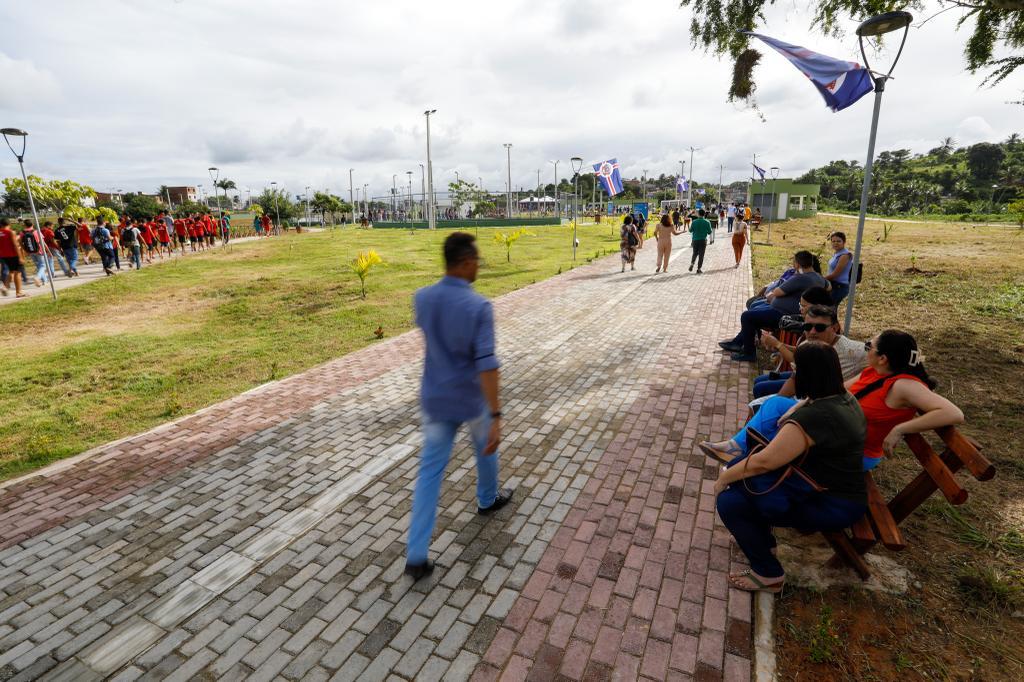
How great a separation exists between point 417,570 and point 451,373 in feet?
4.13

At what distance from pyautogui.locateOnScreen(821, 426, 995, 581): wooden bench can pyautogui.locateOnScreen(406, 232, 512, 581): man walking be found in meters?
2.14

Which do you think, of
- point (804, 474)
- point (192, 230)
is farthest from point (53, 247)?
point (804, 474)

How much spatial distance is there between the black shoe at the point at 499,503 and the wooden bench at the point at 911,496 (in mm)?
2128

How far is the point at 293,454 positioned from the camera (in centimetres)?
466

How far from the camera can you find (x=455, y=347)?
281 cm

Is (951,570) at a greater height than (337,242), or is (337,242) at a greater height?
(337,242)

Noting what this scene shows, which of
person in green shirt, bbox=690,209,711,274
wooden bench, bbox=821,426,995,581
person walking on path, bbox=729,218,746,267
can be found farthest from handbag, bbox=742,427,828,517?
person walking on path, bbox=729,218,746,267

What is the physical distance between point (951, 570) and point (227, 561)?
4.63 meters

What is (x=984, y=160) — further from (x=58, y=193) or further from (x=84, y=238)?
(x=58, y=193)

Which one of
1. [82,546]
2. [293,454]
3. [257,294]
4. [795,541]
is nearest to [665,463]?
[795,541]

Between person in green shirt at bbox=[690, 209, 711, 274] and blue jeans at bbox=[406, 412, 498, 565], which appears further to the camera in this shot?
person in green shirt at bbox=[690, 209, 711, 274]

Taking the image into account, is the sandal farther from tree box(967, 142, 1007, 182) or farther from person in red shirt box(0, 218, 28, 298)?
tree box(967, 142, 1007, 182)

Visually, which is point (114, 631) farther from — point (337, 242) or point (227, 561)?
point (337, 242)

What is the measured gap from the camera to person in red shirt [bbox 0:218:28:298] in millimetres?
11688
